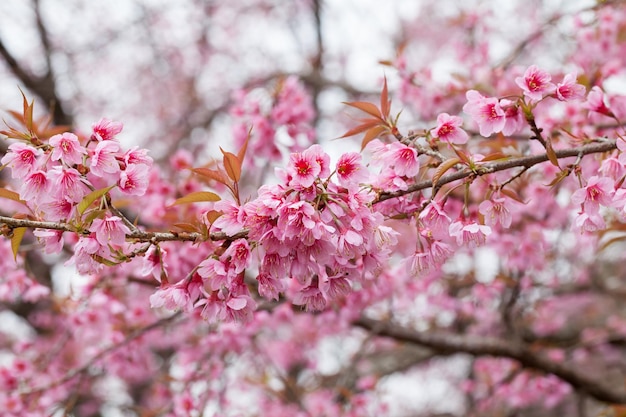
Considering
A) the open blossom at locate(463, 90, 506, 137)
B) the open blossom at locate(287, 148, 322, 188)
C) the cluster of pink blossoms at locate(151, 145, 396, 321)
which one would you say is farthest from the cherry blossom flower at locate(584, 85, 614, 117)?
the open blossom at locate(287, 148, 322, 188)

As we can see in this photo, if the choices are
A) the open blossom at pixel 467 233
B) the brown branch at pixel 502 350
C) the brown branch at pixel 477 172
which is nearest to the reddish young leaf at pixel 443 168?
the brown branch at pixel 477 172

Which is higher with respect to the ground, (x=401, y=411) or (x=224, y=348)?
(x=401, y=411)

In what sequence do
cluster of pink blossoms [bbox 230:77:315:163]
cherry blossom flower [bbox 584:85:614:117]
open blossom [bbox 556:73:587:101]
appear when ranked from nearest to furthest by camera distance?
open blossom [bbox 556:73:587:101]
cherry blossom flower [bbox 584:85:614:117]
cluster of pink blossoms [bbox 230:77:315:163]

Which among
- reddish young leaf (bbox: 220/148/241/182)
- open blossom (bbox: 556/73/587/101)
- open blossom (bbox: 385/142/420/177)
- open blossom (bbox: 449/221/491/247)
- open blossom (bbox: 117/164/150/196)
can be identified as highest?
open blossom (bbox: 556/73/587/101)

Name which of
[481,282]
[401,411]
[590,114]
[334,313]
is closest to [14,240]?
[334,313]

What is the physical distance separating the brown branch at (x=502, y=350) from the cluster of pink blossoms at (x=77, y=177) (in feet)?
6.99

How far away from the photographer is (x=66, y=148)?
128 centimetres

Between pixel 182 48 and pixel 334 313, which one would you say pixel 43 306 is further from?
pixel 182 48

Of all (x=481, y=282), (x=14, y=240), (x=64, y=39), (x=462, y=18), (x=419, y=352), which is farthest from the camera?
(x=64, y=39)

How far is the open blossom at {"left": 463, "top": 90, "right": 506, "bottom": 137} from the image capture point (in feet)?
4.84

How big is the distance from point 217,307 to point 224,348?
1.71 metres

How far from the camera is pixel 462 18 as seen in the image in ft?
13.3

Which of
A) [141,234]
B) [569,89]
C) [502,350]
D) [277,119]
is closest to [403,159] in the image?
[569,89]

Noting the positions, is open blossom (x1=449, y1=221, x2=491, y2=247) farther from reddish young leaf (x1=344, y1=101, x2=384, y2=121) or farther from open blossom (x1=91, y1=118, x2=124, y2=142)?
open blossom (x1=91, y1=118, x2=124, y2=142)
